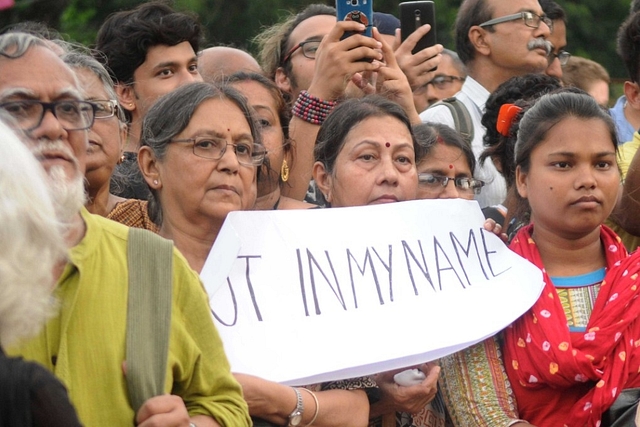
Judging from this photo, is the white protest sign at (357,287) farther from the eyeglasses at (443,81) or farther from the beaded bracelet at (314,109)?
the eyeglasses at (443,81)

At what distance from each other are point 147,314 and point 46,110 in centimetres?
59

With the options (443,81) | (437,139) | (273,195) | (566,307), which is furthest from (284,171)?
(443,81)

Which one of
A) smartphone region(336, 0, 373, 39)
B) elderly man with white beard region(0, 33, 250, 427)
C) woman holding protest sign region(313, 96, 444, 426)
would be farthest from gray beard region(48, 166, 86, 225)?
smartphone region(336, 0, 373, 39)

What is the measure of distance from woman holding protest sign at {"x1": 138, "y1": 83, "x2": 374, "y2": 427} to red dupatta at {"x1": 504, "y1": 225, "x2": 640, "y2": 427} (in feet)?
1.68

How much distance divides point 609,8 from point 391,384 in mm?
14776

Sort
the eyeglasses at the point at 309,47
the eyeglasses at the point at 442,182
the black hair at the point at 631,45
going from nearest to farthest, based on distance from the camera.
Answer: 1. the eyeglasses at the point at 442,182
2. the black hair at the point at 631,45
3. the eyeglasses at the point at 309,47

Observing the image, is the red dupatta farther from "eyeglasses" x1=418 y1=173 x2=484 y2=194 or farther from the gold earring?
the gold earring

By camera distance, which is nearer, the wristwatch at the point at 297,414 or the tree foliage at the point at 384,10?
the wristwatch at the point at 297,414

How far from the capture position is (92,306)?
2.66 metres

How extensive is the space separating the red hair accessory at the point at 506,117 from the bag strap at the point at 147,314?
1.93 m

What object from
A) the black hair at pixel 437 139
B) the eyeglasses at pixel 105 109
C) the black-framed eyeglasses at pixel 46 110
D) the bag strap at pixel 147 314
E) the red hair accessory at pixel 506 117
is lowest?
the black hair at pixel 437 139

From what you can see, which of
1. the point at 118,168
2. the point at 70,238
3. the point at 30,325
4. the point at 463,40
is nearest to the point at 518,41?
the point at 463,40

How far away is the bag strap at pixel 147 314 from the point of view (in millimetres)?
2662

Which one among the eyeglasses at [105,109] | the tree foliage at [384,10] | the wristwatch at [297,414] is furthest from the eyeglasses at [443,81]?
the tree foliage at [384,10]
